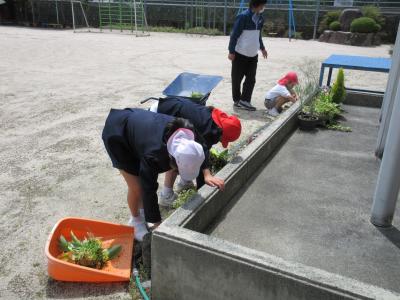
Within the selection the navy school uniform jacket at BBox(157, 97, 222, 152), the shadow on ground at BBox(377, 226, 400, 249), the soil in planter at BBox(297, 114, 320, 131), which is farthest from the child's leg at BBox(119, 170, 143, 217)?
the soil in planter at BBox(297, 114, 320, 131)

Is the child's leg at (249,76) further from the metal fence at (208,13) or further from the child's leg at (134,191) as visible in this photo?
the metal fence at (208,13)

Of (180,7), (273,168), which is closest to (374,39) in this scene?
(180,7)

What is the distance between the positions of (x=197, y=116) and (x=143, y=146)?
76 centimetres

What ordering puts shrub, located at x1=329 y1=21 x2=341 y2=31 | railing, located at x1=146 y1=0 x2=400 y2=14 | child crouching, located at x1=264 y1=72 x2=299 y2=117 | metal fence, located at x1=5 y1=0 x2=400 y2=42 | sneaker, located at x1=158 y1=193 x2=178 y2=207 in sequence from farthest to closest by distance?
metal fence, located at x1=5 y1=0 x2=400 y2=42 → railing, located at x1=146 y1=0 x2=400 y2=14 → shrub, located at x1=329 y1=21 x2=341 y2=31 → child crouching, located at x1=264 y1=72 x2=299 y2=117 → sneaker, located at x1=158 y1=193 x2=178 y2=207

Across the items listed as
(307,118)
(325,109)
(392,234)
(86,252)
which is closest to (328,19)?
(325,109)

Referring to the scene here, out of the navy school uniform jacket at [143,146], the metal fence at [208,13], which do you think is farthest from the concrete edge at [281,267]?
the metal fence at [208,13]

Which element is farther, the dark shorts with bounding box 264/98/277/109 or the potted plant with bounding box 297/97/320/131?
the dark shorts with bounding box 264/98/277/109

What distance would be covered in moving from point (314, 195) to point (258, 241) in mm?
953

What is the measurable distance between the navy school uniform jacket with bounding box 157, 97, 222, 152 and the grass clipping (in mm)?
1060

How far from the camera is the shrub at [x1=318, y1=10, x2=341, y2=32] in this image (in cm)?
2186

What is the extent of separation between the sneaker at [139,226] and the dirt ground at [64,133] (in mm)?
255

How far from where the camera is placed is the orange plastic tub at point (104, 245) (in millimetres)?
2553

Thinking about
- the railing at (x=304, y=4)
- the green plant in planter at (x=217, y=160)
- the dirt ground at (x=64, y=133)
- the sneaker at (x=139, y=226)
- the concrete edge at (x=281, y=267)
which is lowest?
the dirt ground at (x=64, y=133)

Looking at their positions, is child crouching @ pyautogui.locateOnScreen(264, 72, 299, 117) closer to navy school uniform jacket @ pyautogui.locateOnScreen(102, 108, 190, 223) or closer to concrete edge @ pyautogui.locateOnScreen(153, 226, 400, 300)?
navy school uniform jacket @ pyautogui.locateOnScreen(102, 108, 190, 223)
